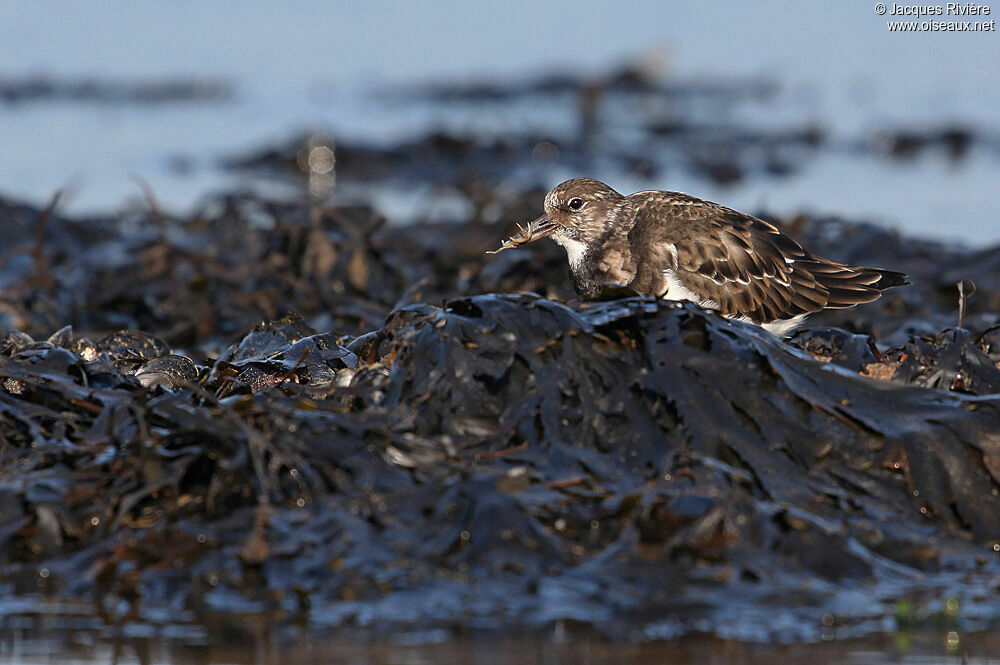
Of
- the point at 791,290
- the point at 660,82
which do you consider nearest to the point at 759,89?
the point at 660,82

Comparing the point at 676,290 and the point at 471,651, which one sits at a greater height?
the point at 676,290

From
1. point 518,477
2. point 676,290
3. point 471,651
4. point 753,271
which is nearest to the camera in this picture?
point 471,651

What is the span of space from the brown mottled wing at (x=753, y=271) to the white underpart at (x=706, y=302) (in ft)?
0.06

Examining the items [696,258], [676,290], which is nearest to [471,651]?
[676,290]

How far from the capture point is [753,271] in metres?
4.92

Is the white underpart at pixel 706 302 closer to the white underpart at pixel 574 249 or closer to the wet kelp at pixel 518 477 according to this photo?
the white underpart at pixel 574 249

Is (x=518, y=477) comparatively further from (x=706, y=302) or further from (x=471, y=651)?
(x=706, y=302)

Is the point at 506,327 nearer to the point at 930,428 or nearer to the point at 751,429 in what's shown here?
the point at 751,429

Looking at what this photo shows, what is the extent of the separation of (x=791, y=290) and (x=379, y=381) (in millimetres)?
2032

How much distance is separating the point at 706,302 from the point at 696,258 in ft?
0.57

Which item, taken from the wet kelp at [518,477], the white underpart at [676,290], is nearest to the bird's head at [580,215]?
the white underpart at [676,290]

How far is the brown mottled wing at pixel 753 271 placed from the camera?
188 inches

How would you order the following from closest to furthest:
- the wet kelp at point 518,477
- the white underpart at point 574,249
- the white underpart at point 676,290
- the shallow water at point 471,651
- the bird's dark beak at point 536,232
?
the shallow water at point 471,651, the wet kelp at point 518,477, the white underpart at point 676,290, the white underpart at point 574,249, the bird's dark beak at point 536,232

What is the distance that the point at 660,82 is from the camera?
51.0 feet
